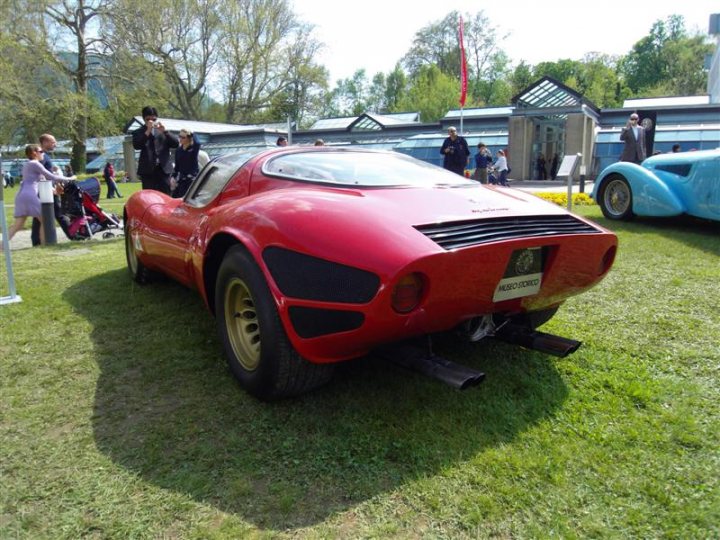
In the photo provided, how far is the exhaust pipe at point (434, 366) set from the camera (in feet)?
6.97

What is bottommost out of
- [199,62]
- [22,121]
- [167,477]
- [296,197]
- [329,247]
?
[167,477]

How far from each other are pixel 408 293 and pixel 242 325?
3.45ft

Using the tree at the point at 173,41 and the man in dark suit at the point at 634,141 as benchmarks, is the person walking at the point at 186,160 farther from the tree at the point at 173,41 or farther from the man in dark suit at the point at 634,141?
the tree at the point at 173,41

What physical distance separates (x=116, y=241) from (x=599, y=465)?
757 cm

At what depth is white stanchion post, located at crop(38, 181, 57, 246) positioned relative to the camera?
757 cm

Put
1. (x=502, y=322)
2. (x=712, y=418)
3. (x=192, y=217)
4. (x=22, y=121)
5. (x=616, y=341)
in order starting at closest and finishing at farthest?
1. (x=712, y=418)
2. (x=502, y=322)
3. (x=616, y=341)
4. (x=192, y=217)
5. (x=22, y=121)

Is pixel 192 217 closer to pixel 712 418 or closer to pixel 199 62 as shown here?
pixel 712 418

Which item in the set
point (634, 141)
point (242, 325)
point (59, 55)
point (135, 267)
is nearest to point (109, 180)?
point (59, 55)

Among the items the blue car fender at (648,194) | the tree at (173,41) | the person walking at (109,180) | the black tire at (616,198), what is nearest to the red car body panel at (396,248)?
the blue car fender at (648,194)

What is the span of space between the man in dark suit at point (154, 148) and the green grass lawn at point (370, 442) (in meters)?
4.39

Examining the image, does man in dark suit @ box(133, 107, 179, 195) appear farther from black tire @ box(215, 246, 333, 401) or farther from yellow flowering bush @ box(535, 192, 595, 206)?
yellow flowering bush @ box(535, 192, 595, 206)

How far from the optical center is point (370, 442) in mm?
2182

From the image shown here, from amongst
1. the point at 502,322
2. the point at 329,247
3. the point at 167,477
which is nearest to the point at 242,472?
the point at 167,477

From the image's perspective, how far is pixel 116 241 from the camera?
7945 millimetres
